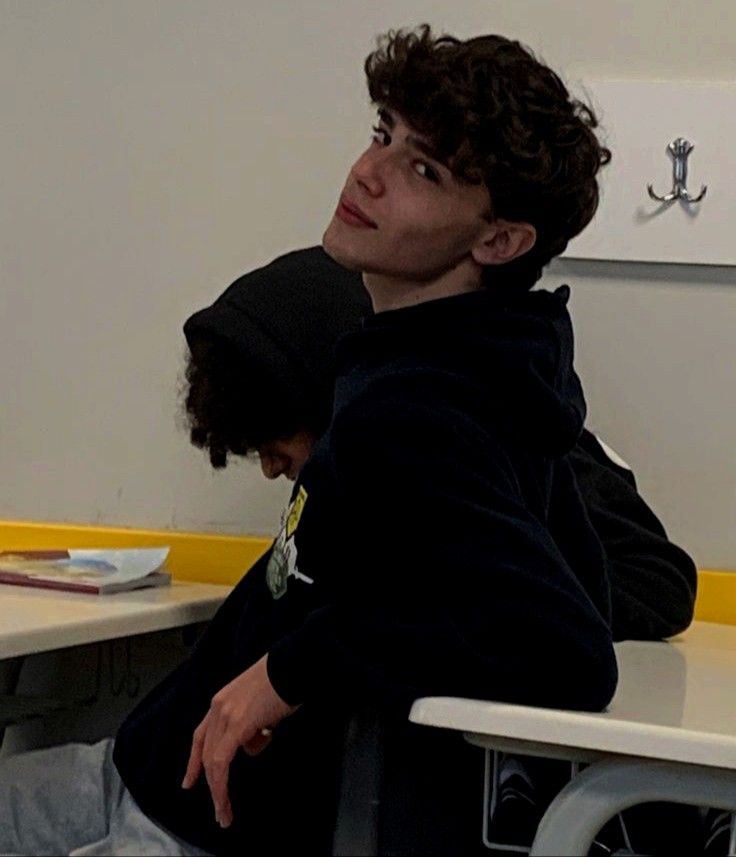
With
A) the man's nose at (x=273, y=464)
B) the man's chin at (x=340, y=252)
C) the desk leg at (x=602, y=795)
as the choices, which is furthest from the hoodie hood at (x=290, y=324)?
the desk leg at (x=602, y=795)

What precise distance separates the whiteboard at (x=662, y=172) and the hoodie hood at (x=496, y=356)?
661mm

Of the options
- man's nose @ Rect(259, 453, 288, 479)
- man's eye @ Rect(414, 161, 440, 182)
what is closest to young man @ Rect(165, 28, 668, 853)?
man's eye @ Rect(414, 161, 440, 182)

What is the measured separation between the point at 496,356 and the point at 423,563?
0.59ft

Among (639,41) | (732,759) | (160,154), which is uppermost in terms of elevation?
(639,41)

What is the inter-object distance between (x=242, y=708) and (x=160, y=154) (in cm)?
111

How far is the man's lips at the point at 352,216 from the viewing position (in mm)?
1355

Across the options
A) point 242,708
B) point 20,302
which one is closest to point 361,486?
point 242,708

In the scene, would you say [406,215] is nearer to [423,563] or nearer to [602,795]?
[423,563]

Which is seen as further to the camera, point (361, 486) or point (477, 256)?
point (477, 256)

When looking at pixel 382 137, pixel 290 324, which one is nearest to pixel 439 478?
pixel 382 137

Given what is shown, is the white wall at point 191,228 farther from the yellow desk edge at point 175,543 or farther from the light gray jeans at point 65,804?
the light gray jeans at point 65,804

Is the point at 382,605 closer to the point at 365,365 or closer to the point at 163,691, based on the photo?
the point at 365,365

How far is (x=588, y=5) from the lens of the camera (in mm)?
1974

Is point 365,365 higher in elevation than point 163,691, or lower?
higher
